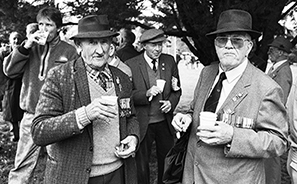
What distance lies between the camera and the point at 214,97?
2.67 m

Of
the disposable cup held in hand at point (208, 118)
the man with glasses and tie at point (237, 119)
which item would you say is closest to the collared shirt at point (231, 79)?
the man with glasses and tie at point (237, 119)

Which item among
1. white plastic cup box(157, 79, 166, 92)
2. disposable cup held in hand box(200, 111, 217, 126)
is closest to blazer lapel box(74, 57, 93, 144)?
disposable cup held in hand box(200, 111, 217, 126)

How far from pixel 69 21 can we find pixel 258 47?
296 cm

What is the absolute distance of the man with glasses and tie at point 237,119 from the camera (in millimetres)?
2373

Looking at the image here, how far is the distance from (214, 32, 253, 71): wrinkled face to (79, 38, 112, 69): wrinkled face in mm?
792

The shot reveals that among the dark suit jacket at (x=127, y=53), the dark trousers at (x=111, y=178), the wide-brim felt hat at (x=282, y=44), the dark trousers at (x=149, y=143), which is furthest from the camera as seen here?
the dark suit jacket at (x=127, y=53)

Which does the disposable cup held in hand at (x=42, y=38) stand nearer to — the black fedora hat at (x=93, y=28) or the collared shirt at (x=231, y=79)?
the black fedora hat at (x=93, y=28)

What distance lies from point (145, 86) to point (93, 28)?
2042mm

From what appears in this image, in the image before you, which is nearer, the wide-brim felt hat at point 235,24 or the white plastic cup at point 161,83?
the wide-brim felt hat at point 235,24

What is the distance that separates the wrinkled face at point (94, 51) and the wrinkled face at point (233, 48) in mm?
792

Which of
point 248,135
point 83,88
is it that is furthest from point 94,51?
point 248,135

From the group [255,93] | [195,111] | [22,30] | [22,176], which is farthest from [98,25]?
[22,30]

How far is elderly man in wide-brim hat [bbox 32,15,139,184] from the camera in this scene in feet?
8.03

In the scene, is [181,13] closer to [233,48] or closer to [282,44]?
[282,44]
